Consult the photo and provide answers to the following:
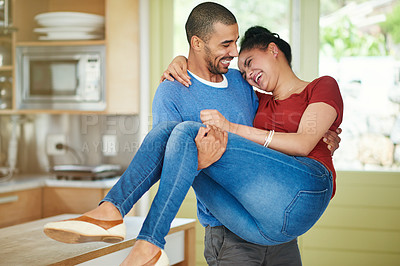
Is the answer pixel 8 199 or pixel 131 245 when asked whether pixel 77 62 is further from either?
pixel 131 245

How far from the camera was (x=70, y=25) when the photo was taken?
301 cm

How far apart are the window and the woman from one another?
5.02 feet

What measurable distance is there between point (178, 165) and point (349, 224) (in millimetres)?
2154

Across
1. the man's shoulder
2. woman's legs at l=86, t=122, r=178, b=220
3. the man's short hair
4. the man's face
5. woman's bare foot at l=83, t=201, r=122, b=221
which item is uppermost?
the man's short hair

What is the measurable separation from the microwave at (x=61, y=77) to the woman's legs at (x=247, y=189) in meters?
1.75

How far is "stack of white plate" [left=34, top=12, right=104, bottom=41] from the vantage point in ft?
9.84

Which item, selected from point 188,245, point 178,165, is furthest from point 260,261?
point 178,165

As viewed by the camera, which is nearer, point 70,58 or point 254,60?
point 254,60

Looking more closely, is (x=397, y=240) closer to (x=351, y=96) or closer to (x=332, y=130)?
(x=351, y=96)

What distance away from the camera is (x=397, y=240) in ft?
9.87

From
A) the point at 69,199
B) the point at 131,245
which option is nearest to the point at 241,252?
the point at 131,245

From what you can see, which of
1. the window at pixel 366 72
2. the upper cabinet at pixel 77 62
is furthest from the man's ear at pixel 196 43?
the window at pixel 366 72

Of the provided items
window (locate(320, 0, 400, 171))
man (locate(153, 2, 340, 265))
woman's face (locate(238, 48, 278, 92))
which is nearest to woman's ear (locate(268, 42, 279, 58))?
woman's face (locate(238, 48, 278, 92))

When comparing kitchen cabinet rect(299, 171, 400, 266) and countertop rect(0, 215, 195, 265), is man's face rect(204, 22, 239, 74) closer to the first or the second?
countertop rect(0, 215, 195, 265)
